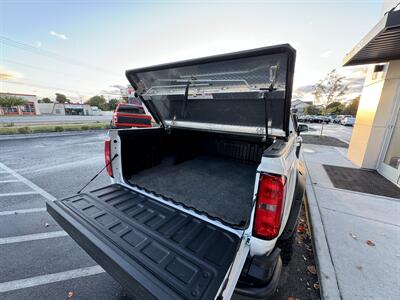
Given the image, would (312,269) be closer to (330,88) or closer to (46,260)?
(46,260)

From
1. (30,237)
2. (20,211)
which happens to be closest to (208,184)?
(30,237)

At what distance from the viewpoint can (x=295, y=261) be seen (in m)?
2.18

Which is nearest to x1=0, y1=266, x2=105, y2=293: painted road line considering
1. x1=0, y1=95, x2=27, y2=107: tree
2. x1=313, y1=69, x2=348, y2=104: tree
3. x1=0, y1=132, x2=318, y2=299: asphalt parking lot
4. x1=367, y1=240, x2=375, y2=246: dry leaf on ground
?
x1=0, y1=132, x2=318, y2=299: asphalt parking lot

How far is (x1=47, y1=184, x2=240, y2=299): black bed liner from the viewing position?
109 cm

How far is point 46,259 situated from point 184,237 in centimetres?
183

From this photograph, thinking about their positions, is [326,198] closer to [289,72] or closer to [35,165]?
[289,72]

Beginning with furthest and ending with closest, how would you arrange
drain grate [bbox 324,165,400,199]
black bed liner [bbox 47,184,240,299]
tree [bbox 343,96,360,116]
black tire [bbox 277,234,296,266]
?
tree [bbox 343,96,360,116] → drain grate [bbox 324,165,400,199] → black tire [bbox 277,234,296,266] → black bed liner [bbox 47,184,240,299]

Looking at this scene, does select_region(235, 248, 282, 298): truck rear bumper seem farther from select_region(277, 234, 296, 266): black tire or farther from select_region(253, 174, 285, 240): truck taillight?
select_region(277, 234, 296, 266): black tire

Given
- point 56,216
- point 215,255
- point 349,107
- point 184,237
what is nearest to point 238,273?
point 215,255

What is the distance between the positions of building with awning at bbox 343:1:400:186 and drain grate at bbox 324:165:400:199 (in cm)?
28

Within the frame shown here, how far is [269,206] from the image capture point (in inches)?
47.4

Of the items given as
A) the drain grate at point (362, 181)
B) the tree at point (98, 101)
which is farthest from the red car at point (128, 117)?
the tree at point (98, 101)

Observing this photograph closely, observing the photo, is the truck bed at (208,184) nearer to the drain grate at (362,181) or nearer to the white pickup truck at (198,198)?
the white pickup truck at (198,198)

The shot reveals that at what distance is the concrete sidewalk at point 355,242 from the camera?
5.71 feet
